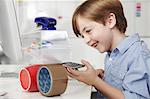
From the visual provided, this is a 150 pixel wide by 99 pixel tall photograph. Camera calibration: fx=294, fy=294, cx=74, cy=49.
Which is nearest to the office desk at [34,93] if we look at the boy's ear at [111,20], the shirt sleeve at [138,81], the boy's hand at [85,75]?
the boy's hand at [85,75]

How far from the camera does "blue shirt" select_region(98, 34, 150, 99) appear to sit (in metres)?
0.94

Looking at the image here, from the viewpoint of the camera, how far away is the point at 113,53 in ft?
3.62

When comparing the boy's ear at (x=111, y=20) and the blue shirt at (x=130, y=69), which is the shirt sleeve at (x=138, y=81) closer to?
the blue shirt at (x=130, y=69)

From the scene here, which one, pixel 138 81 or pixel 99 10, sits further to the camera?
pixel 99 10

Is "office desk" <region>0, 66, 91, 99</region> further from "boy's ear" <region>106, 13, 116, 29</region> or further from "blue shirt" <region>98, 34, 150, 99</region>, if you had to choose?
"boy's ear" <region>106, 13, 116, 29</region>

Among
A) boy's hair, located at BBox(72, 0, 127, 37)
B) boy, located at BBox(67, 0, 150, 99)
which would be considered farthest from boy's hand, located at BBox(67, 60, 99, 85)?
boy's hair, located at BBox(72, 0, 127, 37)

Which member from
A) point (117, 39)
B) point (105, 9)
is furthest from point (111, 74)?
point (105, 9)

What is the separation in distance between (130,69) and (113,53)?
146mm

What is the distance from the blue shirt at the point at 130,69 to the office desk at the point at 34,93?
0.41 feet

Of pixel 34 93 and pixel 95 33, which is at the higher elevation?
pixel 95 33

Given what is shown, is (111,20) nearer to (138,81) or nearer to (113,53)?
(113,53)

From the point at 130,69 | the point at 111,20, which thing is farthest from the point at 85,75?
Answer: the point at 111,20

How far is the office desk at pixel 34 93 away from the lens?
88 cm

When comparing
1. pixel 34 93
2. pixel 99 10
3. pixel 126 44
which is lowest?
pixel 34 93
